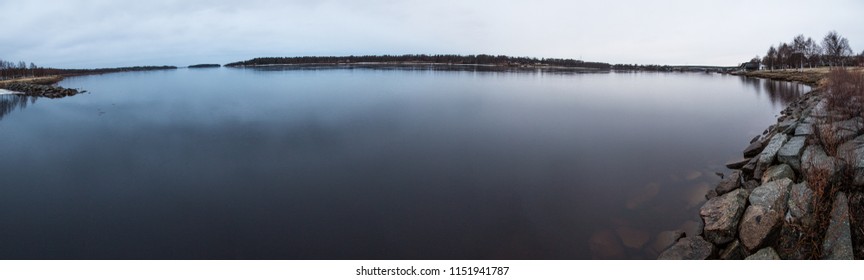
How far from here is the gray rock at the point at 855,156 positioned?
463cm

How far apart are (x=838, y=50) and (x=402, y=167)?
6274 centimetres

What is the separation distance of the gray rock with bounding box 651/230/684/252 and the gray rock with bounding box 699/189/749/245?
0.31m

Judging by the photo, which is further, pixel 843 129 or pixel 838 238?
pixel 843 129

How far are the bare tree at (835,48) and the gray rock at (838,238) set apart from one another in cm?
6053

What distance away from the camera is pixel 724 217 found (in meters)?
4.76

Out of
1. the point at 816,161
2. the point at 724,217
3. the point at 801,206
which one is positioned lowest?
the point at 724,217


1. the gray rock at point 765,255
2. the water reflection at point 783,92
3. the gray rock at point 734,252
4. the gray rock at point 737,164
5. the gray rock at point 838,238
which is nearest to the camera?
the gray rock at point 838,238

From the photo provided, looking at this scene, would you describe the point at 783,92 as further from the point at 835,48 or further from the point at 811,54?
the point at 811,54

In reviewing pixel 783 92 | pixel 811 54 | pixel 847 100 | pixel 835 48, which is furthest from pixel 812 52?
pixel 847 100

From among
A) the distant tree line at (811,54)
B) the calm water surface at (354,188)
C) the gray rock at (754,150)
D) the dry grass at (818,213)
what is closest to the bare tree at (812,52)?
the distant tree line at (811,54)

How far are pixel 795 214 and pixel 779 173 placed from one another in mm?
1789

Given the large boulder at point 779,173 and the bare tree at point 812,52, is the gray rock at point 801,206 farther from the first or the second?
the bare tree at point 812,52

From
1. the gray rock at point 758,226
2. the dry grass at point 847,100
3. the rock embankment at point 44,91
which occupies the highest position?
the rock embankment at point 44,91

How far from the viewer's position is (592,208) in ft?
20.1
